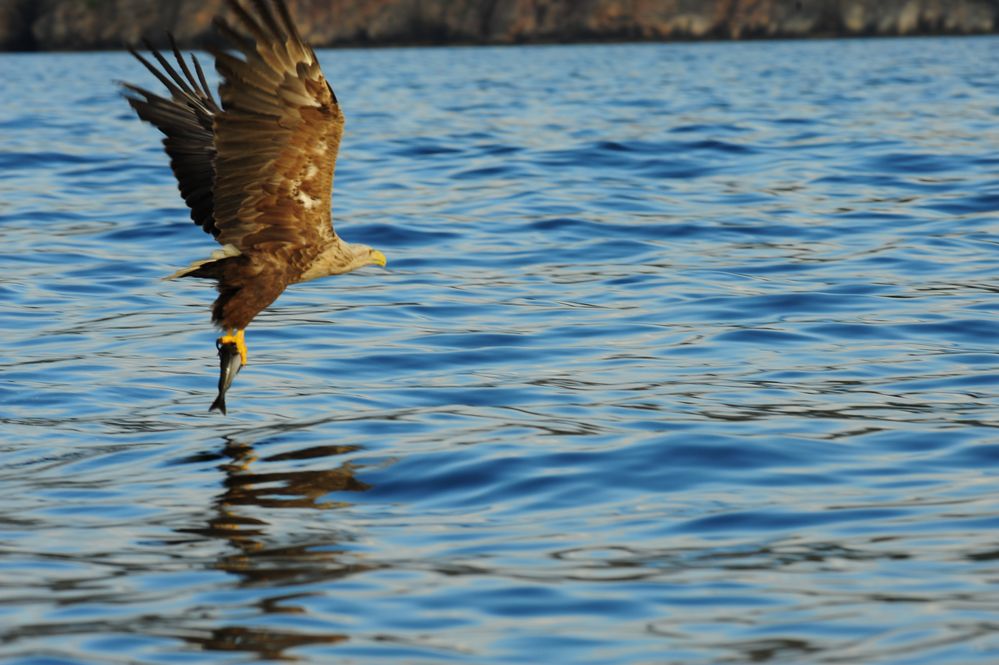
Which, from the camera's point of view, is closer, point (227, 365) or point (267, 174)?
point (267, 174)

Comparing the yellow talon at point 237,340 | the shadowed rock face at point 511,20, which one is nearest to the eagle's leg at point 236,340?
the yellow talon at point 237,340

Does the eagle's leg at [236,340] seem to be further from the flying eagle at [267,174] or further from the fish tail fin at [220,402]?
the fish tail fin at [220,402]

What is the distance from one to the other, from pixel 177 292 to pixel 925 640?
24.6 ft

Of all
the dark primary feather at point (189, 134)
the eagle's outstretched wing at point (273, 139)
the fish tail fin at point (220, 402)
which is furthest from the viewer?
the dark primary feather at point (189, 134)

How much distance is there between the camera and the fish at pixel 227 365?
23.9ft

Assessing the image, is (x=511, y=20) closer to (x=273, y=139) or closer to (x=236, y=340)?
(x=236, y=340)

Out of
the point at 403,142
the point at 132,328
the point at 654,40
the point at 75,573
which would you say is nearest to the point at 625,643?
the point at 75,573

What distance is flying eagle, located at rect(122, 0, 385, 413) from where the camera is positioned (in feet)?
22.1

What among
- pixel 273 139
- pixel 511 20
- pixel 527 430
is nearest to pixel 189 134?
pixel 273 139

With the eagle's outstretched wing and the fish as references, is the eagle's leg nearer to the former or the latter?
the fish

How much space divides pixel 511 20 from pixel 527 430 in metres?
68.2

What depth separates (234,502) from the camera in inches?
237

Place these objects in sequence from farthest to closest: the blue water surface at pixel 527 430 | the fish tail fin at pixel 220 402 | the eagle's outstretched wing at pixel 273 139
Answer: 1. the fish tail fin at pixel 220 402
2. the eagle's outstretched wing at pixel 273 139
3. the blue water surface at pixel 527 430

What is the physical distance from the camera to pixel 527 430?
698 centimetres
